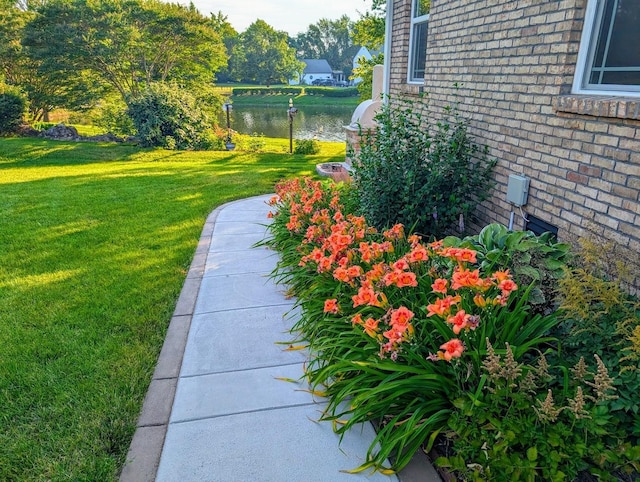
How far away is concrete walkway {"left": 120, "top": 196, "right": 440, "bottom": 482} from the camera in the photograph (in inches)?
82.6

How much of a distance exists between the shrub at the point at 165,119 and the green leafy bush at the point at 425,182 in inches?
436

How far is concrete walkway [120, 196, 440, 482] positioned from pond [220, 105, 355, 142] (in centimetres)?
1809

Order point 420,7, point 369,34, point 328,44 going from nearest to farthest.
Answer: point 420,7 → point 369,34 → point 328,44

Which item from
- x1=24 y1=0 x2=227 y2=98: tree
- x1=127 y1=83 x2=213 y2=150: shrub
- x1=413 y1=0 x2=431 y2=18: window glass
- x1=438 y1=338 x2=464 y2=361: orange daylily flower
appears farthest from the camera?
x1=24 y1=0 x2=227 y2=98: tree

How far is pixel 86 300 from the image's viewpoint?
148 inches

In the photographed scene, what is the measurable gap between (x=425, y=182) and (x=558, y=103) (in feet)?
4.20

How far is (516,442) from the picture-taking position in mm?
1781

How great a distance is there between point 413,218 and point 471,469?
245cm

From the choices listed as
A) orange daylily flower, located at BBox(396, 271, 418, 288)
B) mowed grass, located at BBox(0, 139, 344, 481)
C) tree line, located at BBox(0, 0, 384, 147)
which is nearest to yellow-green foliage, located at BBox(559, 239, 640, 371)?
orange daylily flower, located at BBox(396, 271, 418, 288)

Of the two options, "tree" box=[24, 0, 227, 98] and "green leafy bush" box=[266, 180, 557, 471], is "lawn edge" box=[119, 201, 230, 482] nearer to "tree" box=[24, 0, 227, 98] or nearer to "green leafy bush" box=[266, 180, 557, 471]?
"green leafy bush" box=[266, 180, 557, 471]

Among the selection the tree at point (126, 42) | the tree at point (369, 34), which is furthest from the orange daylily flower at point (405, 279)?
the tree at point (126, 42)

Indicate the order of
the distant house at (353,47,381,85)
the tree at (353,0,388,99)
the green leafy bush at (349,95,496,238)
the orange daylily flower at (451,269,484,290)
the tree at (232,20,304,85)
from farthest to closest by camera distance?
the tree at (232,20,304,85) < the distant house at (353,47,381,85) < the tree at (353,0,388,99) < the green leafy bush at (349,95,496,238) < the orange daylily flower at (451,269,484,290)

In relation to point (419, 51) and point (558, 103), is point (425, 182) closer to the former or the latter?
point (558, 103)

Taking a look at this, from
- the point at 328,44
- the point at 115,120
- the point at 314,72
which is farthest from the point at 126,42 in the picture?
the point at 328,44
